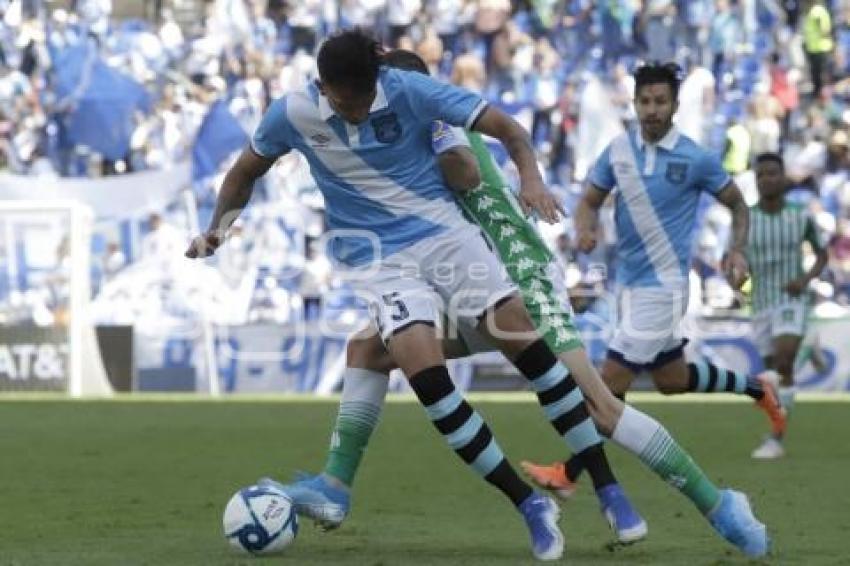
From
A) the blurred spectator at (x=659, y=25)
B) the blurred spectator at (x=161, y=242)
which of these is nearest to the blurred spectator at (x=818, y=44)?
the blurred spectator at (x=659, y=25)

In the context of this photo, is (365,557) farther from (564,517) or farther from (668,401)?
(668,401)

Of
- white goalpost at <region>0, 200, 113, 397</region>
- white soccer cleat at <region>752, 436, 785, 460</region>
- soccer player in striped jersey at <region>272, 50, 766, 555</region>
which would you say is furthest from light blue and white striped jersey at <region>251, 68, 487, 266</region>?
white goalpost at <region>0, 200, 113, 397</region>

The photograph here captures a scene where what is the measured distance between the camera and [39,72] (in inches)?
1124

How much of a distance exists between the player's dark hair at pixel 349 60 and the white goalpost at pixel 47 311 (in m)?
16.5

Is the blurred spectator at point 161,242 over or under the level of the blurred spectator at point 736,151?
under

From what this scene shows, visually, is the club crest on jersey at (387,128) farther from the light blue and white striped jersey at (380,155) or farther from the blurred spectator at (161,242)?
the blurred spectator at (161,242)

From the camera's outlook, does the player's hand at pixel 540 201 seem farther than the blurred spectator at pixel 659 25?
No

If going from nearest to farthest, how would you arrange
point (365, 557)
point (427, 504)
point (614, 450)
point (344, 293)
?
point (365, 557)
point (427, 504)
point (614, 450)
point (344, 293)

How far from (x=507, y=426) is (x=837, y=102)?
1264 centimetres

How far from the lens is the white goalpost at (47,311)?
23125 mm

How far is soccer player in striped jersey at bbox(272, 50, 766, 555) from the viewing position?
706cm

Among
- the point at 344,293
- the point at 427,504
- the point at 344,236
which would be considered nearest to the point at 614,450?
the point at 427,504

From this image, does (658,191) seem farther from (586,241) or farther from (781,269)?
(781,269)

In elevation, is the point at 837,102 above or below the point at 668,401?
above
